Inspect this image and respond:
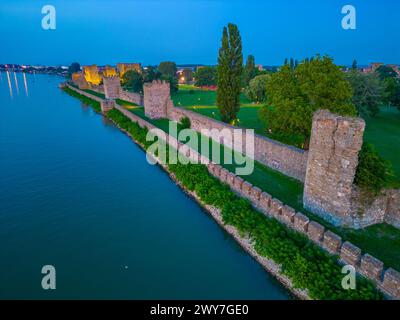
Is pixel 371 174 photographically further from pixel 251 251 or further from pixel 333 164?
pixel 251 251

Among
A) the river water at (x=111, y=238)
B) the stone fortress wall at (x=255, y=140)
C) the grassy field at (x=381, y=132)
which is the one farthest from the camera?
the grassy field at (x=381, y=132)

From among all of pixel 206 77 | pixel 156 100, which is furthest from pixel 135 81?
pixel 156 100

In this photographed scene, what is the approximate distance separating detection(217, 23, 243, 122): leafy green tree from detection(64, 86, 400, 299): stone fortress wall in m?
9.15

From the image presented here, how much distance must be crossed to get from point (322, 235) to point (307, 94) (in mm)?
8352

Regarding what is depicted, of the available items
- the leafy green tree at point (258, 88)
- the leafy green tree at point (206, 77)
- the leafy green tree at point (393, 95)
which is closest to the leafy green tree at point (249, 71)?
the leafy green tree at point (206, 77)

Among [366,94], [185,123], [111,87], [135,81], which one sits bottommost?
[185,123]

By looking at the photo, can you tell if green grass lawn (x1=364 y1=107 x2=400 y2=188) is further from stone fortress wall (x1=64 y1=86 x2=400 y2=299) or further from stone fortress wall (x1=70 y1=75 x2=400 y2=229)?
stone fortress wall (x1=64 y1=86 x2=400 y2=299)

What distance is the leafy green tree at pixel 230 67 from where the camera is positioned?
67.8ft

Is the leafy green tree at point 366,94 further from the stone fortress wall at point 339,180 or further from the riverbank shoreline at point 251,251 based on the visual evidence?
the riverbank shoreline at point 251,251

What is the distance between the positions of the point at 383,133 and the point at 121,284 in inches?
748

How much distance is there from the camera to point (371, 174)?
27.6ft

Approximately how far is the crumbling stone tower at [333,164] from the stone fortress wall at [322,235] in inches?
43.4

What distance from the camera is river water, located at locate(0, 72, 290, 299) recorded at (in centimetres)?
795
